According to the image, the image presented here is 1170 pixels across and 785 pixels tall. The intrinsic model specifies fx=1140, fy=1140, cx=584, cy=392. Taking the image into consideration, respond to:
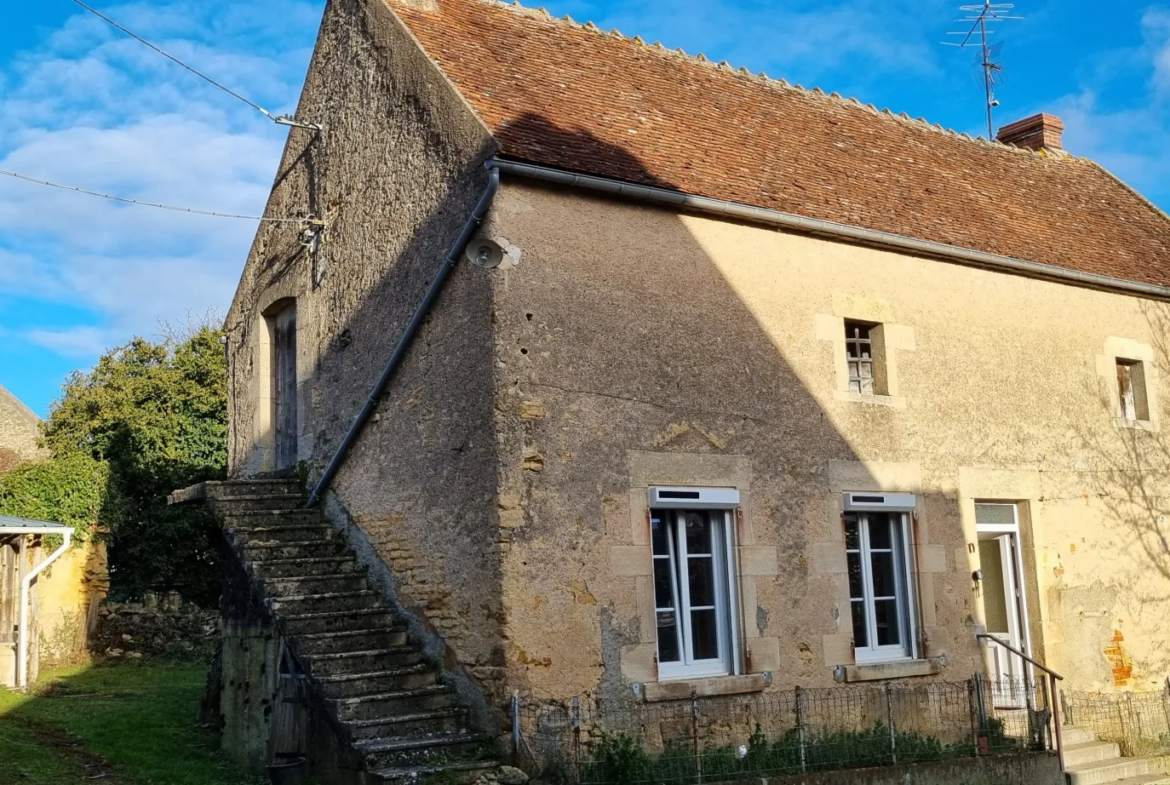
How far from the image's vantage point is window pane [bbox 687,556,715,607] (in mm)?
9117

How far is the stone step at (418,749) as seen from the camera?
7656 millimetres

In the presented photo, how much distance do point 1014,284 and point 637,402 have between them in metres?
5.00

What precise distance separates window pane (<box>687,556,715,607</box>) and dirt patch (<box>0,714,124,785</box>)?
471cm

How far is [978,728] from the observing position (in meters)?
10.2

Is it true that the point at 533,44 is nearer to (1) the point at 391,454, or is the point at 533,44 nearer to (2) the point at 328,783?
(1) the point at 391,454

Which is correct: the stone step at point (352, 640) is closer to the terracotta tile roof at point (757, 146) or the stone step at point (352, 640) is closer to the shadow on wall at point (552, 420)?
the shadow on wall at point (552, 420)

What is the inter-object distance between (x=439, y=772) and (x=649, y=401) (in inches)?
126

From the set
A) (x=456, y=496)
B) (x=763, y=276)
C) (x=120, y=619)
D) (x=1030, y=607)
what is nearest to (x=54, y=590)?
(x=120, y=619)

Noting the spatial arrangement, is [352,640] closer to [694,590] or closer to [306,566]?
[306,566]

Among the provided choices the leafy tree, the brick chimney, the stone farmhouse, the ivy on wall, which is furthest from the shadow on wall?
the leafy tree

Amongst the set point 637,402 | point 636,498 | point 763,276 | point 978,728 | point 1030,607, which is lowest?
point 978,728

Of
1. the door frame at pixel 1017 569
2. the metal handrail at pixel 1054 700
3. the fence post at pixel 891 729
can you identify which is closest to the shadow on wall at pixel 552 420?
the fence post at pixel 891 729

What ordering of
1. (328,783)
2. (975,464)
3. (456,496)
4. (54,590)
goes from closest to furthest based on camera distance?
(328,783) < (456,496) < (975,464) < (54,590)

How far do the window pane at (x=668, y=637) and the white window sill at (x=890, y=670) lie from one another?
1663 millimetres
